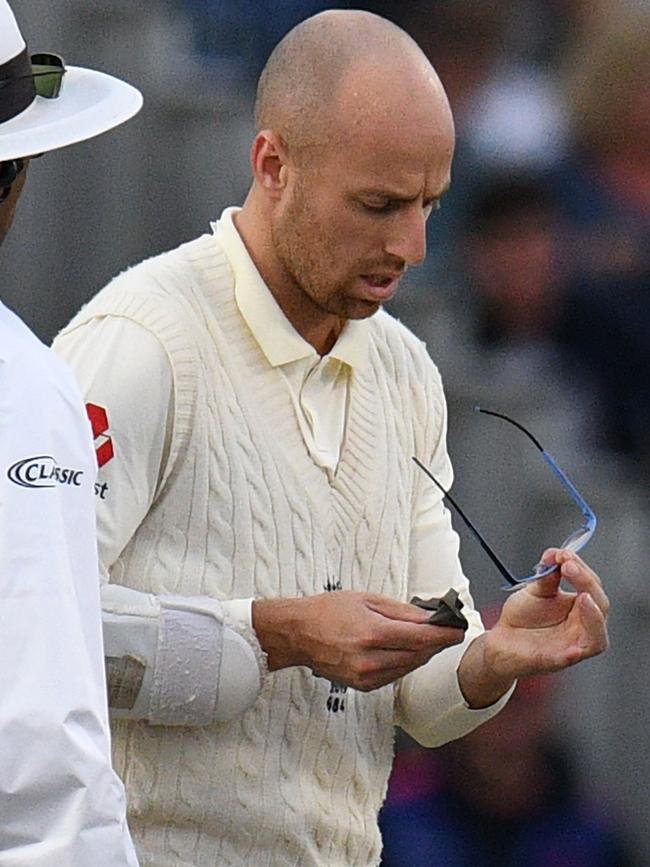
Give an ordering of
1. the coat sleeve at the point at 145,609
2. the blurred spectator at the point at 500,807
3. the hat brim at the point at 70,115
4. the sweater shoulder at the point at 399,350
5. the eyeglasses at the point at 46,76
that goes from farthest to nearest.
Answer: the blurred spectator at the point at 500,807, the sweater shoulder at the point at 399,350, the coat sleeve at the point at 145,609, the eyeglasses at the point at 46,76, the hat brim at the point at 70,115

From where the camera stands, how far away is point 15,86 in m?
2.23

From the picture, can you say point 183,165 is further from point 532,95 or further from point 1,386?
point 1,386

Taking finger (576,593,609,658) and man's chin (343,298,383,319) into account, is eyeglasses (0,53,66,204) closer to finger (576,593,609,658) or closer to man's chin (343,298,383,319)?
man's chin (343,298,383,319)

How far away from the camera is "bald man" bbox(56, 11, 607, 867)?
2768 millimetres

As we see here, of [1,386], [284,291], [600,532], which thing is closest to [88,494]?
[1,386]

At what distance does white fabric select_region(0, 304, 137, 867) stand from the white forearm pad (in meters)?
0.75

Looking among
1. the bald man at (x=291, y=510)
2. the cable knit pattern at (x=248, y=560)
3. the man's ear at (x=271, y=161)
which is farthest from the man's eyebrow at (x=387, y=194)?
the cable knit pattern at (x=248, y=560)

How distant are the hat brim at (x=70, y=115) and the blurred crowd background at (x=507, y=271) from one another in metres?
2.92

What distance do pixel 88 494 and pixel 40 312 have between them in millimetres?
3878

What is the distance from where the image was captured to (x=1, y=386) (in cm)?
196

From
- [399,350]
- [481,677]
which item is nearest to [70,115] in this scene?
[399,350]

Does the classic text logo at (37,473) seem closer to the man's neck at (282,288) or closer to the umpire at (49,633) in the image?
the umpire at (49,633)

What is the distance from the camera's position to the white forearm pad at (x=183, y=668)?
A: 2.74 metres

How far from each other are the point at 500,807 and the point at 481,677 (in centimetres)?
222
